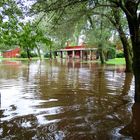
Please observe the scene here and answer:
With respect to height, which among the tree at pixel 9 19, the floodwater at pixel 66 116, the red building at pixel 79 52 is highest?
the tree at pixel 9 19

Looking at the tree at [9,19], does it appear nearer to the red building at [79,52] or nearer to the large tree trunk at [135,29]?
the large tree trunk at [135,29]

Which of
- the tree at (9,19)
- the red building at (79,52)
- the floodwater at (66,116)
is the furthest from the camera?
the red building at (79,52)

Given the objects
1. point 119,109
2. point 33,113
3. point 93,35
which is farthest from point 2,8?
point 93,35

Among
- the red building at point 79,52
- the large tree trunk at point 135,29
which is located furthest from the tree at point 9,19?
the red building at point 79,52

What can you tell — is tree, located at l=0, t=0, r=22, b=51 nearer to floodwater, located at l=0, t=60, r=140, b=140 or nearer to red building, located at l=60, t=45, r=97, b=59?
floodwater, located at l=0, t=60, r=140, b=140

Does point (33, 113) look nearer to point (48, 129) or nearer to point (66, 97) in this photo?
point (48, 129)

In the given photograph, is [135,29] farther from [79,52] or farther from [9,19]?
[79,52]

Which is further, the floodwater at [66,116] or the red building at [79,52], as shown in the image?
the red building at [79,52]

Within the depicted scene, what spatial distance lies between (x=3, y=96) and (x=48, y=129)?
477cm

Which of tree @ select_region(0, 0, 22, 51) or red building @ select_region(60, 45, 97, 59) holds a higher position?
tree @ select_region(0, 0, 22, 51)

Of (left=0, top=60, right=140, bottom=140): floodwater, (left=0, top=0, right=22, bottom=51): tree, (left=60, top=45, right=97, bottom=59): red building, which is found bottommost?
(left=0, top=60, right=140, bottom=140): floodwater

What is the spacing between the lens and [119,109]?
28.9 ft

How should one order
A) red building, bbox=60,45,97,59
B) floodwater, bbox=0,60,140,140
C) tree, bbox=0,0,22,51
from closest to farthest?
floodwater, bbox=0,60,140,140
tree, bbox=0,0,22,51
red building, bbox=60,45,97,59

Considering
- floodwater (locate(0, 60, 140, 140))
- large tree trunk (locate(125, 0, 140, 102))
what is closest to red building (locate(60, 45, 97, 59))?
floodwater (locate(0, 60, 140, 140))
